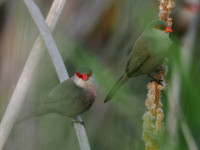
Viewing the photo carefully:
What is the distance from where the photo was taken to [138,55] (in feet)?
5.19

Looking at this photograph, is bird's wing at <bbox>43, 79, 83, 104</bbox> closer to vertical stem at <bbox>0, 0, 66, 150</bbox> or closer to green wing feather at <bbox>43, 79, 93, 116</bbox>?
green wing feather at <bbox>43, 79, 93, 116</bbox>

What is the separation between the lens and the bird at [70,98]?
4.69ft

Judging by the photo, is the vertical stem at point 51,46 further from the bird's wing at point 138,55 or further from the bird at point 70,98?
the bird's wing at point 138,55

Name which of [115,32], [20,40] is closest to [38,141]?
[20,40]

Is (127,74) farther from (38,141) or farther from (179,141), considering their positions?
(179,141)

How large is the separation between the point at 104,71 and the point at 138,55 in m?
1.04

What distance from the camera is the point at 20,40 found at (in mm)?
1316

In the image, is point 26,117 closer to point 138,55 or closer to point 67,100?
point 67,100

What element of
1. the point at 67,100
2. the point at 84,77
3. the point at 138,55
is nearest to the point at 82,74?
the point at 84,77

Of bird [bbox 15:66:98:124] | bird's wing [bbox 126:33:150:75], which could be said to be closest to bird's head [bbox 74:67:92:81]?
bird [bbox 15:66:98:124]

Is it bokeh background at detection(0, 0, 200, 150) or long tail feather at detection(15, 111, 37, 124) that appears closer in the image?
bokeh background at detection(0, 0, 200, 150)

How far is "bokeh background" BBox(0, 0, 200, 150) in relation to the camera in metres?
0.48

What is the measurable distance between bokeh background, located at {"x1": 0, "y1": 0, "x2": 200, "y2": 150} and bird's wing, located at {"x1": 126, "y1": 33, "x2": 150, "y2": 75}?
104mm

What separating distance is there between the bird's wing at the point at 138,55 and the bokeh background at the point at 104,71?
0.10 m
